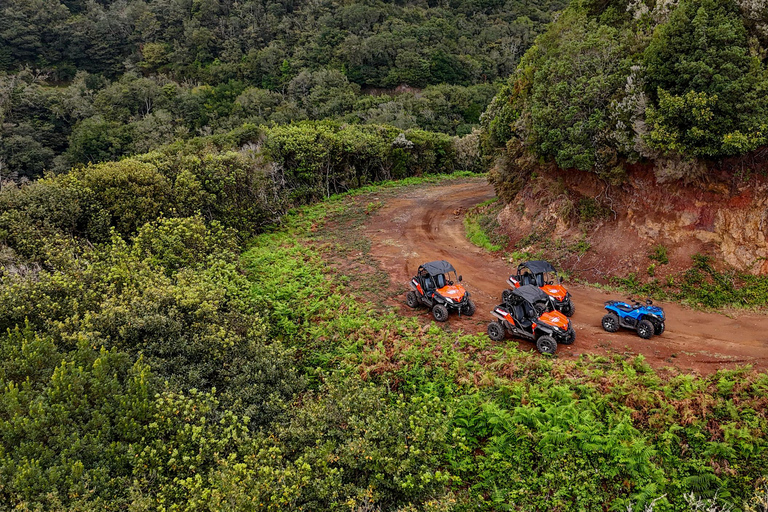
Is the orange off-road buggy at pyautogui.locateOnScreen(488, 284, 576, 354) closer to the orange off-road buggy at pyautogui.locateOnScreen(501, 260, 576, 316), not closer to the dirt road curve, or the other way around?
the dirt road curve

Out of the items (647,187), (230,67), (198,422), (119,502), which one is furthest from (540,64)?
(230,67)

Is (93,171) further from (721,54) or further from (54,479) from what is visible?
(721,54)

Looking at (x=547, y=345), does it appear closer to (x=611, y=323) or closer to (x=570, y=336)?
(x=570, y=336)

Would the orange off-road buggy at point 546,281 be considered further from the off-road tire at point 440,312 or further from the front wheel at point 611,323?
the off-road tire at point 440,312

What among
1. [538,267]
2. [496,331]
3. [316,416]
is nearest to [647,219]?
[538,267]

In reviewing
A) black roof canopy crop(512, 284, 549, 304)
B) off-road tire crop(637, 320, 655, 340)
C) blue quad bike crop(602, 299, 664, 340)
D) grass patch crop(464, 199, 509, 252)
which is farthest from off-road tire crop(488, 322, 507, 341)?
grass patch crop(464, 199, 509, 252)

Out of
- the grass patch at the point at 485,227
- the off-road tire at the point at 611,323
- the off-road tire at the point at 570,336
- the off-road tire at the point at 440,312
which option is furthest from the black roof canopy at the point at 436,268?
the grass patch at the point at 485,227

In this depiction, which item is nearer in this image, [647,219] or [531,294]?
[531,294]
